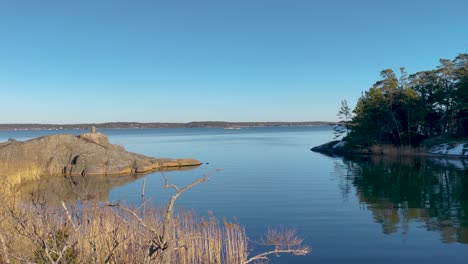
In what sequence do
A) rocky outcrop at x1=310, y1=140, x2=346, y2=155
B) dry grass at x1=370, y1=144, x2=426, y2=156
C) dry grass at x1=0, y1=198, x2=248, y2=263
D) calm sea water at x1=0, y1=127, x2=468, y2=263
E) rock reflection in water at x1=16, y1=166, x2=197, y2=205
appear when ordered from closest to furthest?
dry grass at x1=0, y1=198, x2=248, y2=263 → calm sea water at x1=0, y1=127, x2=468, y2=263 → rock reflection in water at x1=16, y1=166, x2=197, y2=205 → dry grass at x1=370, y1=144, x2=426, y2=156 → rocky outcrop at x1=310, y1=140, x2=346, y2=155

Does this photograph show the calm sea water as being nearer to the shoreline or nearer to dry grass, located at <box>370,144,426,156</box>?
the shoreline

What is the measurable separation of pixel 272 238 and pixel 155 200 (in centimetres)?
1199

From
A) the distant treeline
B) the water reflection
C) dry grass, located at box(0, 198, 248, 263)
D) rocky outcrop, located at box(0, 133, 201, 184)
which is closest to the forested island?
the distant treeline

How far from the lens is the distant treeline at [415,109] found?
6150 cm

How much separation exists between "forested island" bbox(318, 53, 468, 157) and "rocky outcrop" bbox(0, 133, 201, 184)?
36.7 m

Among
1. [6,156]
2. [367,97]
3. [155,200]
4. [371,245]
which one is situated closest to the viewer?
[371,245]

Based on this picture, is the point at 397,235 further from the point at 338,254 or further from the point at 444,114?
the point at 444,114

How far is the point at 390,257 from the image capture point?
15094mm

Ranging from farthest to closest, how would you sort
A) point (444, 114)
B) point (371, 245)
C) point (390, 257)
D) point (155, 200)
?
point (444, 114) → point (155, 200) → point (371, 245) → point (390, 257)

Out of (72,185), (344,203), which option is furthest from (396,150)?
(72,185)

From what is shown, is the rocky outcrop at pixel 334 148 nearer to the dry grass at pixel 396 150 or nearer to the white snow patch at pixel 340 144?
the white snow patch at pixel 340 144

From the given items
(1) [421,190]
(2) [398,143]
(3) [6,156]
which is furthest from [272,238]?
(2) [398,143]

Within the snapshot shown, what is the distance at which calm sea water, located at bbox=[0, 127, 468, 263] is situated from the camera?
53.0 feet

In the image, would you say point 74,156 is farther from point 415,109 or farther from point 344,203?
point 415,109
